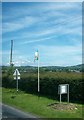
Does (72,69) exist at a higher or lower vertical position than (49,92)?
higher

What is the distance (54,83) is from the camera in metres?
21.2

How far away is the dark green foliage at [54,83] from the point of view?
18.4m

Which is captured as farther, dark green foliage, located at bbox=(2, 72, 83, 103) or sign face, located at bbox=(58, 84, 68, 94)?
dark green foliage, located at bbox=(2, 72, 83, 103)

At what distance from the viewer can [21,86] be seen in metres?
28.0

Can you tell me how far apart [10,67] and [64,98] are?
1944 cm

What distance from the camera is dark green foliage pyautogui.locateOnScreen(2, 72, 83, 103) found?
18.4 metres

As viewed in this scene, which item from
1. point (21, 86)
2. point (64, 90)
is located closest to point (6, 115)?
point (64, 90)

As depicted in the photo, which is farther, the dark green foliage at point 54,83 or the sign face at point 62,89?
the dark green foliage at point 54,83

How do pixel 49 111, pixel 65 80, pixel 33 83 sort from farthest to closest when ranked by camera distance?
pixel 33 83 → pixel 65 80 → pixel 49 111

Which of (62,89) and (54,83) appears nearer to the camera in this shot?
(62,89)

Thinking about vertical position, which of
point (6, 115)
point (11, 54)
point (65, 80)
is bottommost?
point (6, 115)

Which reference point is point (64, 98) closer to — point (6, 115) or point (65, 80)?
point (65, 80)

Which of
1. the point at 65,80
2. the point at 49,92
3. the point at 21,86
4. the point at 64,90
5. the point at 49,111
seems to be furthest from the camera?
the point at 21,86

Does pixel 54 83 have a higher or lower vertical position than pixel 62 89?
higher
